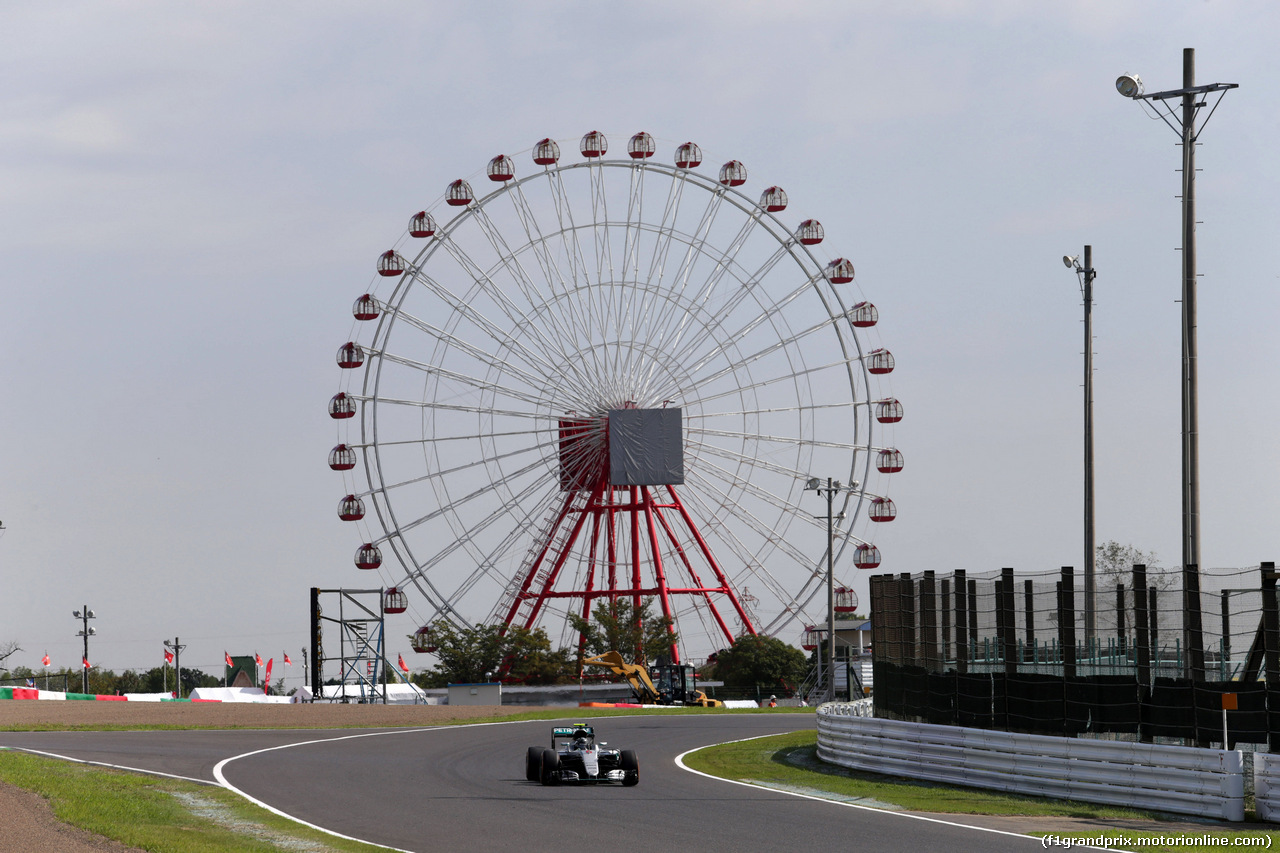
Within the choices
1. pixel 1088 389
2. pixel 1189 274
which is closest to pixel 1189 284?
pixel 1189 274

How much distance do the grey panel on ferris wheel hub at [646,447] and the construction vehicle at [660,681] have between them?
7.43 m

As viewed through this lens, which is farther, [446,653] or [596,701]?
[446,653]

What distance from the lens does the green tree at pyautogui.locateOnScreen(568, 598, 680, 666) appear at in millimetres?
68875

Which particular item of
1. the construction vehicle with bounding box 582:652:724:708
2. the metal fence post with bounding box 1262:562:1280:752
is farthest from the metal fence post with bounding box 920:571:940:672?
the construction vehicle with bounding box 582:652:724:708

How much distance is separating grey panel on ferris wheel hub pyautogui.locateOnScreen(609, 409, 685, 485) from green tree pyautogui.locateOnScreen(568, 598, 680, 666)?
1058cm

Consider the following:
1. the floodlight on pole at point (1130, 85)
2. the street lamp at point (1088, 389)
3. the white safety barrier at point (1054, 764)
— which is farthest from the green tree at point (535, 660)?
the floodlight on pole at point (1130, 85)

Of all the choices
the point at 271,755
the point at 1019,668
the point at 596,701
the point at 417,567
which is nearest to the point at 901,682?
the point at 1019,668

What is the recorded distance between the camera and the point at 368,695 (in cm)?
6225

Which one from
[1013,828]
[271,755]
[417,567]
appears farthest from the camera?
[417,567]

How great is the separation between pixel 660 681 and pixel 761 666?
545 inches

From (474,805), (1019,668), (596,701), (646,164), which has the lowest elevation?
(596,701)

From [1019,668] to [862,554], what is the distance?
36908 mm

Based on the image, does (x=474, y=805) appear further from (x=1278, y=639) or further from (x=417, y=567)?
(x=417, y=567)

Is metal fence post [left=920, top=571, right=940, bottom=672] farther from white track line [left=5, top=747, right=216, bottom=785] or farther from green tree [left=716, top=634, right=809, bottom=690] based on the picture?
green tree [left=716, top=634, right=809, bottom=690]
